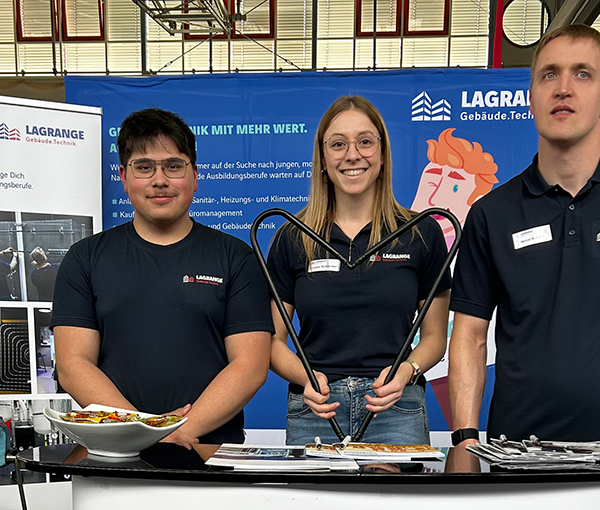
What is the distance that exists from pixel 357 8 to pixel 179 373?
1030cm

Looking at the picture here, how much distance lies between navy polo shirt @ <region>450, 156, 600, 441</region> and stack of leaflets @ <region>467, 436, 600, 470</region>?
0.93 ft

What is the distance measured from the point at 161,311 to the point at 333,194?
704mm

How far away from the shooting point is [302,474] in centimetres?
132

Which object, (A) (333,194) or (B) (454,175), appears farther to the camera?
(B) (454,175)

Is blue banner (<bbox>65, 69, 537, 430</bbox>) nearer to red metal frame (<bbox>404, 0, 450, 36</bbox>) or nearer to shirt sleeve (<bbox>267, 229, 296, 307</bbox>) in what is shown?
shirt sleeve (<bbox>267, 229, 296, 307</bbox>)

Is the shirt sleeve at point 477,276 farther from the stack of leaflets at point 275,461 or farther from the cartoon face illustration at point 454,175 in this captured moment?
the cartoon face illustration at point 454,175

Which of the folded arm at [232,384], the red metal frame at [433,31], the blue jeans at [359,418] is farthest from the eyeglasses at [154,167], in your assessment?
the red metal frame at [433,31]

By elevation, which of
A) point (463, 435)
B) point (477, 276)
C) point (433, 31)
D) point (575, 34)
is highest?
point (433, 31)

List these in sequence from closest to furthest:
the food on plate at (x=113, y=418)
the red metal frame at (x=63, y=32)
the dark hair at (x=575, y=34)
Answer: the food on plate at (x=113, y=418) → the dark hair at (x=575, y=34) → the red metal frame at (x=63, y=32)

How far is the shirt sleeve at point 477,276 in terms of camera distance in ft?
6.52

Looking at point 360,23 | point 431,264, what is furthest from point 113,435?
point 360,23

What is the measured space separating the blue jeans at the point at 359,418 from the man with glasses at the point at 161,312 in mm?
189

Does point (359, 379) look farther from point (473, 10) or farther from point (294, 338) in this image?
point (473, 10)

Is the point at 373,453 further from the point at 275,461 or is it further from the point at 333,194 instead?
the point at 333,194
